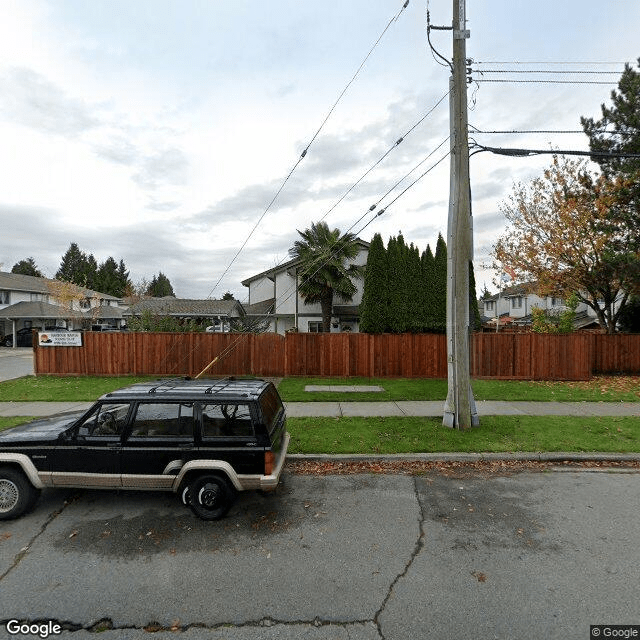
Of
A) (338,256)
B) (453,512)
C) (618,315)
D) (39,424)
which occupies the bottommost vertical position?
(453,512)

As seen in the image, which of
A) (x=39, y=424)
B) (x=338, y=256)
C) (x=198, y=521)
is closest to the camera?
(x=198, y=521)

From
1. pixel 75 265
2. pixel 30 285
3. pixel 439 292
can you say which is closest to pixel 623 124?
pixel 439 292

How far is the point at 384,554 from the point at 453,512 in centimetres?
140

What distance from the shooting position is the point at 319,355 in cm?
1516

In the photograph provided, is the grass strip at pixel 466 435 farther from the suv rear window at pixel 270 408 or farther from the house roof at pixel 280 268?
the house roof at pixel 280 268

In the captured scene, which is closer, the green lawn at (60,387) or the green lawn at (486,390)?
the green lawn at (60,387)

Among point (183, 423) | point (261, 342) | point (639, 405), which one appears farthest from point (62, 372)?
point (639, 405)

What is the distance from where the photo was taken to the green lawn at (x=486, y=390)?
11469mm

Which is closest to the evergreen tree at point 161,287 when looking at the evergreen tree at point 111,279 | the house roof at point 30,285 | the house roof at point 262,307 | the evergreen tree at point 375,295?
the evergreen tree at point 111,279

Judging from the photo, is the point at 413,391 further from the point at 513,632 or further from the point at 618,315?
the point at 618,315

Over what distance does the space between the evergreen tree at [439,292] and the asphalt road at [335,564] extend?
9.73 m

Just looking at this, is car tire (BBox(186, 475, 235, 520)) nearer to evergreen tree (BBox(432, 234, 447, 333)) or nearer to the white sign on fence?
evergreen tree (BBox(432, 234, 447, 333))

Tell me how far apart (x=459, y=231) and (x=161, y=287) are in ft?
311

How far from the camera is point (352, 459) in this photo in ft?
22.3
